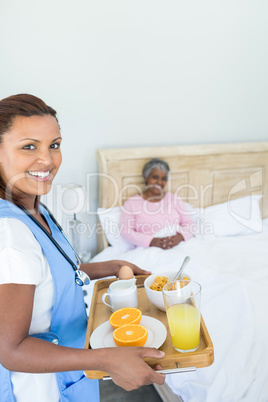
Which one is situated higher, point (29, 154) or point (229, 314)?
point (29, 154)

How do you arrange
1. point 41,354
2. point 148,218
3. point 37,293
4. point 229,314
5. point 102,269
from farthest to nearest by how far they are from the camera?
point 148,218 < point 229,314 < point 102,269 < point 37,293 < point 41,354

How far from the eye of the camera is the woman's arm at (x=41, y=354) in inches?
28.8

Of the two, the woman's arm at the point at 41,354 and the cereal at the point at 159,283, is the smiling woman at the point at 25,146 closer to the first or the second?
the woman's arm at the point at 41,354

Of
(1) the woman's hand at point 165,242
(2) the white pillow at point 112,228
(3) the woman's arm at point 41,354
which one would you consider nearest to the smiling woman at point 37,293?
(3) the woman's arm at point 41,354

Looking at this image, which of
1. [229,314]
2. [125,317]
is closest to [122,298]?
[125,317]

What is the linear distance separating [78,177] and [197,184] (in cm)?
102

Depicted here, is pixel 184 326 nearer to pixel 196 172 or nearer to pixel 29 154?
pixel 29 154

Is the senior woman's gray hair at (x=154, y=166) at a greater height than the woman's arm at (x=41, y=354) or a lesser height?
greater

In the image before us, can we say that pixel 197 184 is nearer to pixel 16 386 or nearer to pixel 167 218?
pixel 167 218

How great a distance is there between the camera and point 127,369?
772 mm

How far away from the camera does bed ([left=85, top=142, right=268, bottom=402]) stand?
1.37 meters

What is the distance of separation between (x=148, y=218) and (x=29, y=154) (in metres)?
1.73

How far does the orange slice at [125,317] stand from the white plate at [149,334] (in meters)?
0.03

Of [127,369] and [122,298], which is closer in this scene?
[127,369]
